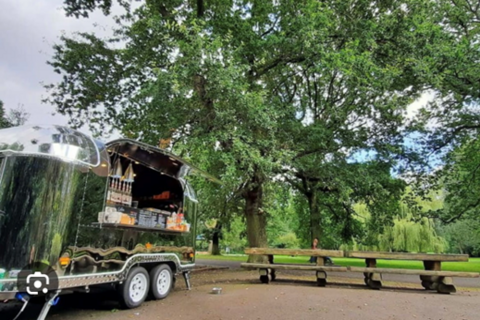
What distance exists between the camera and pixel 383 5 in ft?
37.3

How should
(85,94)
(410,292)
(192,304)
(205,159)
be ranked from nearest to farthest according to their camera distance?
(192,304) < (410,292) < (205,159) < (85,94)

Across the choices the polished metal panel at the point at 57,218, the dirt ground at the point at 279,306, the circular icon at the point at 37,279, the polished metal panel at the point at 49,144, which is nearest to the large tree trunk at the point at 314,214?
the dirt ground at the point at 279,306

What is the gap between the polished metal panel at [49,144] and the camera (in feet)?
15.0

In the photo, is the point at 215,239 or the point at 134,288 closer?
the point at 134,288

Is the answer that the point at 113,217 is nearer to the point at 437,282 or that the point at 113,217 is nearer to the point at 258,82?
the point at 437,282

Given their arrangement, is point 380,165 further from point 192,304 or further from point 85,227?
point 85,227

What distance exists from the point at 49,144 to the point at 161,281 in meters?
3.79

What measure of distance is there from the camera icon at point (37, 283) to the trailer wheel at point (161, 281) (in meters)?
2.54

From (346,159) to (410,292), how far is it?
6.48 m

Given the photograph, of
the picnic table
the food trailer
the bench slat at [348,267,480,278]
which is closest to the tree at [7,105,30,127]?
the food trailer

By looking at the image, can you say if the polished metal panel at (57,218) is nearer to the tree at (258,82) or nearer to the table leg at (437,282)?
the tree at (258,82)

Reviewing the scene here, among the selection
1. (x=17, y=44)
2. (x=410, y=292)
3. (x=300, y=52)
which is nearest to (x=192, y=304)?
(x=410, y=292)

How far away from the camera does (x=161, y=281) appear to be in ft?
22.6

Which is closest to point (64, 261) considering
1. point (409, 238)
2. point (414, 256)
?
point (414, 256)
